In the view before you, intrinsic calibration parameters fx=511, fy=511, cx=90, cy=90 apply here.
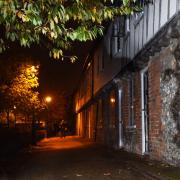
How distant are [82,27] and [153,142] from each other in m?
8.14

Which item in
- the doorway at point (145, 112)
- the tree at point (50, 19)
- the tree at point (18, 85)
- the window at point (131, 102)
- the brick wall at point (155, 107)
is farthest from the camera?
the tree at point (18, 85)

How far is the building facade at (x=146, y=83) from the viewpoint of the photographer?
14.6m

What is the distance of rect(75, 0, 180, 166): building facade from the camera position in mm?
14562

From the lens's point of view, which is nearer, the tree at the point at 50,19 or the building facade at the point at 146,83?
the tree at the point at 50,19

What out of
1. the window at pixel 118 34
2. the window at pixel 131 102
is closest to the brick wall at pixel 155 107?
the window at pixel 131 102

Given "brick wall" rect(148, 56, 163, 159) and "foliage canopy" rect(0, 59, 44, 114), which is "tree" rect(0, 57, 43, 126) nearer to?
"foliage canopy" rect(0, 59, 44, 114)

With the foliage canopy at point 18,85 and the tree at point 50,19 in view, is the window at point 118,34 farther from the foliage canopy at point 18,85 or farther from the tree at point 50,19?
the tree at point 50,19

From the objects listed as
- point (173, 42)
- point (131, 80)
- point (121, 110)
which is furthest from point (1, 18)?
point (121, 110)

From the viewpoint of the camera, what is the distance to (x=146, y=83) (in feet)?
63.0

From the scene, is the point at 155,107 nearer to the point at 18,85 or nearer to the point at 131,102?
the point at 131,102

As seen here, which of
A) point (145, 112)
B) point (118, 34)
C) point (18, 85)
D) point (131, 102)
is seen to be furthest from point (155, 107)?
point (18, 85)

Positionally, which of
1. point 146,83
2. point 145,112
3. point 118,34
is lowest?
point 145,112

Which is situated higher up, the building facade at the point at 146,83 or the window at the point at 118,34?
the window at the point at 118,34

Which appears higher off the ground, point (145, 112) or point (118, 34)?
point (118, 34)
